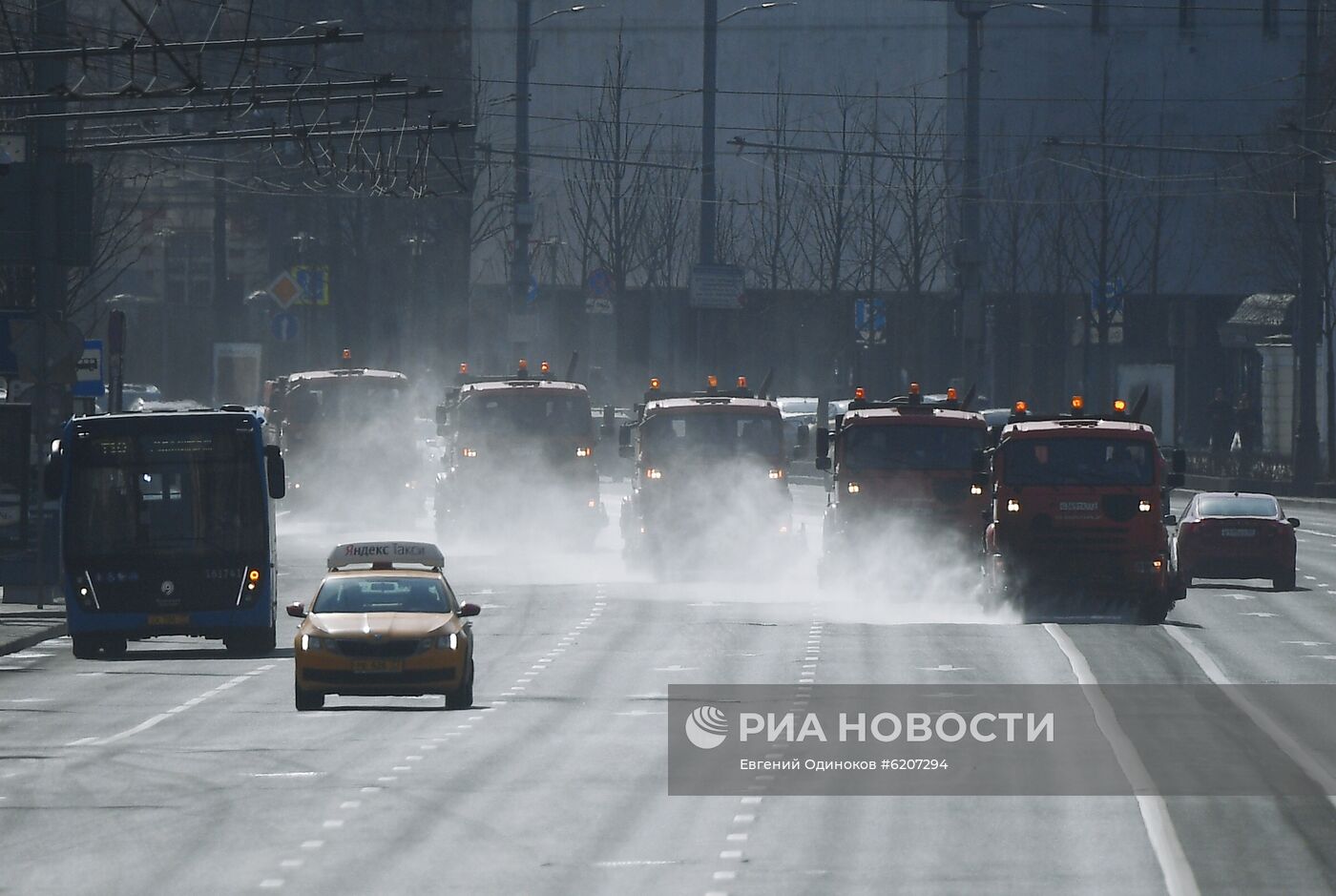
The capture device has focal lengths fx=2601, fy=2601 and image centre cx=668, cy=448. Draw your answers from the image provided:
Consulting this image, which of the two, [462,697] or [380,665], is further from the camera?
[462,697]

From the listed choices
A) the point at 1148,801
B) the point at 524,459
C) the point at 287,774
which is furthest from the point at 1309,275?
the point at 287,774

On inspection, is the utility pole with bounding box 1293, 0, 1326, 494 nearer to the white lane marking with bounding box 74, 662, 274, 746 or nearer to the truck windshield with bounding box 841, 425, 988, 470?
the truck windshield with bounding box 841, 425, 988, 470

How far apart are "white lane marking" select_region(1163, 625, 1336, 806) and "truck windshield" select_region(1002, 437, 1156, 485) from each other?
2626mm

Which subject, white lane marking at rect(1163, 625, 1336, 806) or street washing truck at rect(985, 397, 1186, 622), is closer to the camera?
white lane marking at rect(1163, 625, 1336, 806)

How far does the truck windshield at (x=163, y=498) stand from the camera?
27.5 metres

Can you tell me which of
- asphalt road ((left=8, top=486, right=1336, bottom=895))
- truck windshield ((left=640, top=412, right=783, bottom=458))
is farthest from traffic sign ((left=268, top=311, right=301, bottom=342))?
asphalt road ((left=8, top=486, right=1336, bottom=895))

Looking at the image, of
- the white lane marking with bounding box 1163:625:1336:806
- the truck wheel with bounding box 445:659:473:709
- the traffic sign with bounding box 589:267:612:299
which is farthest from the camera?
the traffic sign with bounding box 589:267:612:299

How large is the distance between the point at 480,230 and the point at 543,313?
445cm

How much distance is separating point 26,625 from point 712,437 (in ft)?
38.9

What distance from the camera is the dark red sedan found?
36750mm

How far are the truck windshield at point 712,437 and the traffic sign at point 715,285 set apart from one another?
1054 inches

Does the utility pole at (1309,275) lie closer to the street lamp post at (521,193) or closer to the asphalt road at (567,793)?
the street lamp post at (521,193)

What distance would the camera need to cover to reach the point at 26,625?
3056 cm

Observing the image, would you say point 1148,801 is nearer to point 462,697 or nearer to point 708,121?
point 462,697
